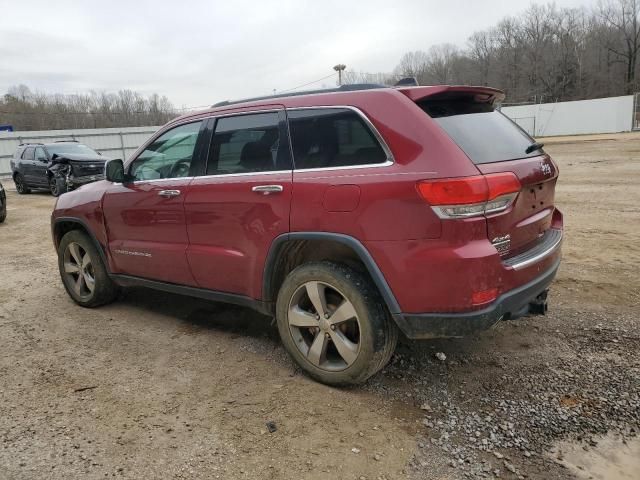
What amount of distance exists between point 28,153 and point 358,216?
1800cm

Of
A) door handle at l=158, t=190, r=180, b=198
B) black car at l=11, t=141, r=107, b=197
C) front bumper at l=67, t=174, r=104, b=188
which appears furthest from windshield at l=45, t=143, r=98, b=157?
door handle at l=158, t=190, r=180, b=198

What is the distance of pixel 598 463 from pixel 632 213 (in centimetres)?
662

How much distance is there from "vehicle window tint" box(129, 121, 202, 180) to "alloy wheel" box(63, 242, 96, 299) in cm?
119

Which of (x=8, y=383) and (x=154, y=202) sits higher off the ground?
(x=154, y=202)

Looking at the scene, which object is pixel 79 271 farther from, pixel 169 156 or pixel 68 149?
pixel 68 149

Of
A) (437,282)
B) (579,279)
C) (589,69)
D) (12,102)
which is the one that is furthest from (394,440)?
(589,69)

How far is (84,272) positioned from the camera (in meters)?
4.96

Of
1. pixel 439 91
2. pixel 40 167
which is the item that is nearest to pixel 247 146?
pixel 439 91

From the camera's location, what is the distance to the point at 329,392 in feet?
10.5

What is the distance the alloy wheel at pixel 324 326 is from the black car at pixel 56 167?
533 inches

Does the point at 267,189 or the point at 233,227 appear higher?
the point at 267,189

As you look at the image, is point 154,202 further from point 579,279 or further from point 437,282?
point 579,279

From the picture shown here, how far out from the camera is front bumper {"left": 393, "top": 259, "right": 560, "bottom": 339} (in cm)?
268

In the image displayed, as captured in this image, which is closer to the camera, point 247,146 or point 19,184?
point 247,146
